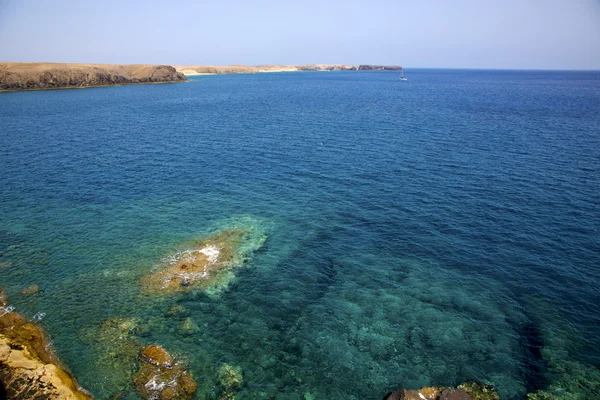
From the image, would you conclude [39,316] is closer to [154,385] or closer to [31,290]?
[31,290]

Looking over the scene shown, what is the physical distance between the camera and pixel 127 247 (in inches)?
1785

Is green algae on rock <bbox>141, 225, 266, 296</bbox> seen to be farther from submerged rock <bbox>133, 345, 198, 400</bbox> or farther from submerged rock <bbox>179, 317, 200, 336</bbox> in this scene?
submerged rock <bbox>133, 345, 198, 400</bbox>

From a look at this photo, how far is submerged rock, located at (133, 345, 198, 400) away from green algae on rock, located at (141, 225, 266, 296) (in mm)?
8997

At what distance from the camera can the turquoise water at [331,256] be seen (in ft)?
95.1

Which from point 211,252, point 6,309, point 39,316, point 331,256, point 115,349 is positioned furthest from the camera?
point 211,252

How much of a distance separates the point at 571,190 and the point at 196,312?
202 feet

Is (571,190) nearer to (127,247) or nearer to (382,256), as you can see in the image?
(382,256)

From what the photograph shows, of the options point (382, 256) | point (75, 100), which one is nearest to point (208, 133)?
point (382, 256)

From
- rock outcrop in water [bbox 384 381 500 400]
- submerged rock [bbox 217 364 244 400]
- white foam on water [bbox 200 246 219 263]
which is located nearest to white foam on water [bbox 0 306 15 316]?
white foam on water [bbox 200 246 219 263]

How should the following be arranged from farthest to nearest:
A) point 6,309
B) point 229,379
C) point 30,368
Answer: point 6,309
point 229,379
point 30,368

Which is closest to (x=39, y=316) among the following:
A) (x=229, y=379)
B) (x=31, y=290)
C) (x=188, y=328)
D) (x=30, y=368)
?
(x=31, y=290)

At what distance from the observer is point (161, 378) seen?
27.1 metres

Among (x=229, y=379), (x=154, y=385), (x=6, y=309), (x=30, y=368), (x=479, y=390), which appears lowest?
(x=229, y=379)

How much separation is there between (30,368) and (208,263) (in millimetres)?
19280
